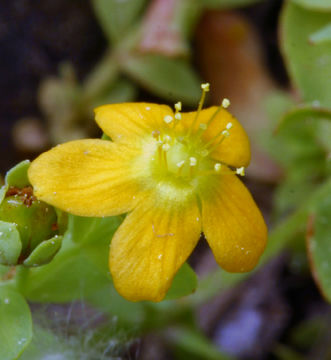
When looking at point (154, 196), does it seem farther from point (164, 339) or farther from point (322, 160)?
point (322, 160)

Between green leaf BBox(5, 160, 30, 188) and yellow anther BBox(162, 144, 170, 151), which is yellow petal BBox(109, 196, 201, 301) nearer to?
yellow anther BBox(162, 144, 170, 151)

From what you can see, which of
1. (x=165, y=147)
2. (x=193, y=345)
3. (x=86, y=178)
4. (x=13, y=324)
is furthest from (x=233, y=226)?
(x=193, y=345)

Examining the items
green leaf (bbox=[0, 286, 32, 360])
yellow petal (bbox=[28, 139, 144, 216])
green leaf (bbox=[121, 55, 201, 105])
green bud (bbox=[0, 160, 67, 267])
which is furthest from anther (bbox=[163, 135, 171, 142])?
green leaf (bbox=[121, 55, 201, 105])

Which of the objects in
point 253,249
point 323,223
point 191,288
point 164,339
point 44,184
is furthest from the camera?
point 164,339

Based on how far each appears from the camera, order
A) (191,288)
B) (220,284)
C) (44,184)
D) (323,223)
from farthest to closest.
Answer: (220,284), (323,223), (191,288), (44,184)

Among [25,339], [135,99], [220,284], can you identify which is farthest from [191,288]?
[135,99]

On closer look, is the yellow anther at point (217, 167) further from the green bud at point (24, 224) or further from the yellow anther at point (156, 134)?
the green bud at point (24, 224)

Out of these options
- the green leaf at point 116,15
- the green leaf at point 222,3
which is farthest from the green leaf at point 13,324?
the green leaf at point 222,3
